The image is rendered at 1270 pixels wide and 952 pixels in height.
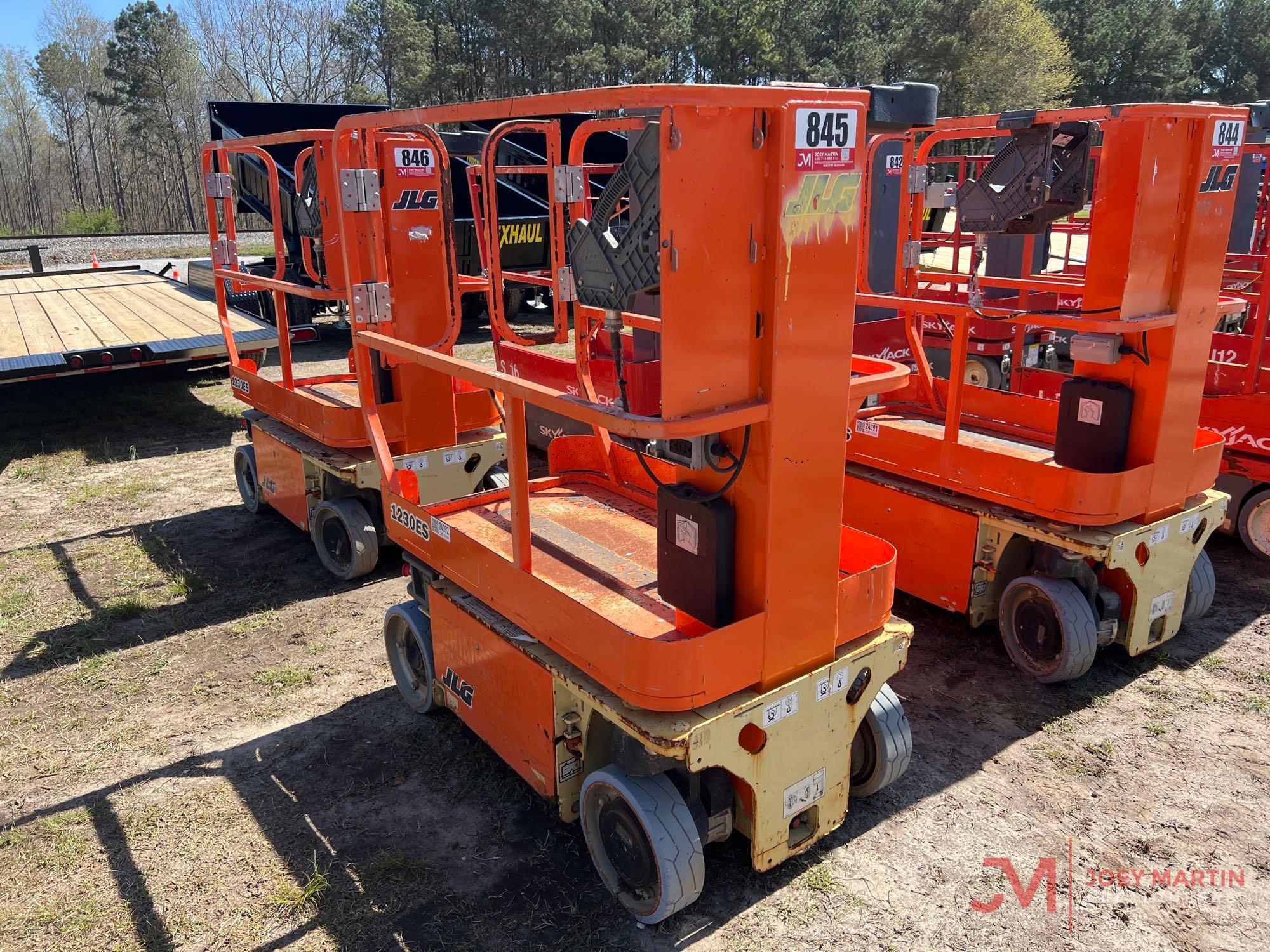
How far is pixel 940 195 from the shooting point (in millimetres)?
5477

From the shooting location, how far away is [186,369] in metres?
11.8

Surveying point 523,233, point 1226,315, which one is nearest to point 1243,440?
point 1226,315

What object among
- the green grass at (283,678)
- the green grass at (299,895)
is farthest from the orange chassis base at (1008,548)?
the green grass at (299,895)

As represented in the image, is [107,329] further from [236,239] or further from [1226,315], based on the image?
[1226,315]

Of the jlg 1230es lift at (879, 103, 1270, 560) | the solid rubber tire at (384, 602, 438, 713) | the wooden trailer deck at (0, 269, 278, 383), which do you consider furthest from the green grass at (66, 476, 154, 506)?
the jlg 1230es lift at (879, 103, 1270, 560)

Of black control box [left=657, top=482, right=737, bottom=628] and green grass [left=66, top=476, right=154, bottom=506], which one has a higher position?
black control box [left=657, top=482, right=737, bottom=628]

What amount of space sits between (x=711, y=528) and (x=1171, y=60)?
4953cm

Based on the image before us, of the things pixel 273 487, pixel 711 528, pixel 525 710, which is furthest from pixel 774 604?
pixel 273 487

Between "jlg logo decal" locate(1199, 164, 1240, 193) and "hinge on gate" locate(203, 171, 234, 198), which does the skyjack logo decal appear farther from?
"hinge on gate" locate(203, 171, 234, 198)

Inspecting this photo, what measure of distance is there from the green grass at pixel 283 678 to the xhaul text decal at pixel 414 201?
257 centimetres

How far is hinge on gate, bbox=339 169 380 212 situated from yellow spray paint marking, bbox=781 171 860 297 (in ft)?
7.61

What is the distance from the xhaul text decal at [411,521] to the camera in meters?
3.99

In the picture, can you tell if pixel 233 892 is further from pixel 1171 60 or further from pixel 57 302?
pixel 1171 60

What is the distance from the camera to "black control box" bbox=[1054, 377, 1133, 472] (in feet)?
14.4
